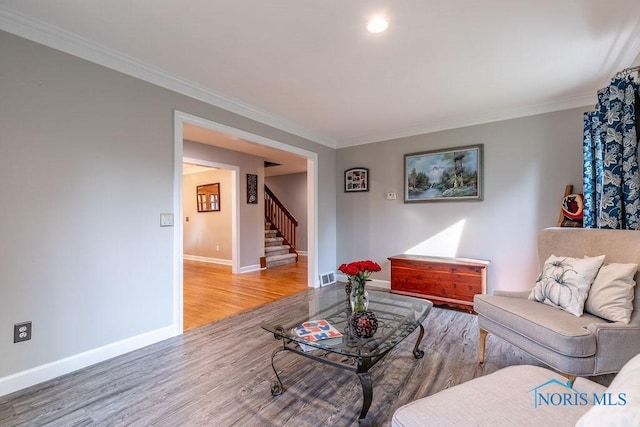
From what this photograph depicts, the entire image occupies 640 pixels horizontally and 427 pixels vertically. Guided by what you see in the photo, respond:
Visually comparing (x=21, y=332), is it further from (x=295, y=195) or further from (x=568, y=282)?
(x=295, y=195)

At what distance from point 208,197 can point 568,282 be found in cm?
651

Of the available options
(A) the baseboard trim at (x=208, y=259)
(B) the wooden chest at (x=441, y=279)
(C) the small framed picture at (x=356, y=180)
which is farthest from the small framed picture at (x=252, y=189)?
(B) the wooden chest at (x=441, y=279)

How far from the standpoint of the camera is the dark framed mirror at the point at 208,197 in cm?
658

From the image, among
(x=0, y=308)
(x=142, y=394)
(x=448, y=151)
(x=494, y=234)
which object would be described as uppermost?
(x=448, y=151)

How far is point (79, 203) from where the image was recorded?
2.13 m

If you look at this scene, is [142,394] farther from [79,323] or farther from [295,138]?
[295,138]

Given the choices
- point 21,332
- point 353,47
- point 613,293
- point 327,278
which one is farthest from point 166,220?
point 613,293

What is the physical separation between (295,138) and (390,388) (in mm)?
3284

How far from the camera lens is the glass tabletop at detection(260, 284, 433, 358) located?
5.31 ft

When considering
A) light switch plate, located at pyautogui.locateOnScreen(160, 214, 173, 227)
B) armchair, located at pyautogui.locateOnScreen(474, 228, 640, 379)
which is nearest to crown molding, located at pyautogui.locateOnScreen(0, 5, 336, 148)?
light switch plate, located at pyautogui.locateOnScreen(160, 214, 173, 227)

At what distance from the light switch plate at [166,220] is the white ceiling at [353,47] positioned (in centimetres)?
122

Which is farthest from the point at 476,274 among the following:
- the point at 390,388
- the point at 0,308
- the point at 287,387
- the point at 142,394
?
the point at 0,308

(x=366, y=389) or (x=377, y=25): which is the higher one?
(x=377, y=25)

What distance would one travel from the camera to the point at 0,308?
1.81 meters
